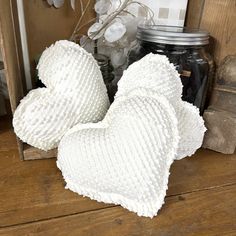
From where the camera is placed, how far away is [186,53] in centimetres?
42

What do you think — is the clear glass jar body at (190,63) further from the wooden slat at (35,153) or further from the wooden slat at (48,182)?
the wooden slat at (35,153)

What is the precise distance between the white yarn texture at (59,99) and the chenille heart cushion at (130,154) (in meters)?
0.03

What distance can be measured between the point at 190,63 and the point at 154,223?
0.79ft

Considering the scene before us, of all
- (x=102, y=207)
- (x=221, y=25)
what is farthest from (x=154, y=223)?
(x=221, y=25)

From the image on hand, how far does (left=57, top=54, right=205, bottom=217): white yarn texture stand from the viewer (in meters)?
0.30

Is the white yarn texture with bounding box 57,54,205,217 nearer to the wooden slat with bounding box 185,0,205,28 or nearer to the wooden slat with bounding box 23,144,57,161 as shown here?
the wooden slat with bounding box 23,144,57,161

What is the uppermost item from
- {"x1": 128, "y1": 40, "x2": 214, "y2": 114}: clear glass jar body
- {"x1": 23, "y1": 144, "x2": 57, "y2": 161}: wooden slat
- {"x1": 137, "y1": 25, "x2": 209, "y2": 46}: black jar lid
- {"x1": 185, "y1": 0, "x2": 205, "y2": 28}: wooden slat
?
{"x1": 185, "y1": 0, "x2": 205, "y2": 28}: wooden slat

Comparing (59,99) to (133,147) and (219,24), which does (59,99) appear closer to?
(133,147)

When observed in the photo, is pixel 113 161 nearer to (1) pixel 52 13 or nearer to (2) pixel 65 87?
(2) pixel 65 87

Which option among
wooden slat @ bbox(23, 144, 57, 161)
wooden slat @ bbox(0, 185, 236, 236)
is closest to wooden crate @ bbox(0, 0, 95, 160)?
wooden slat @ bbox(23, 144, 57, 161)

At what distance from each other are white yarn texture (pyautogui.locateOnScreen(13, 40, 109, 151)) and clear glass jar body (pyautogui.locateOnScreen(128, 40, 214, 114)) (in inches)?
4.4

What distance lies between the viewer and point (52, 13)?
48 centimetres

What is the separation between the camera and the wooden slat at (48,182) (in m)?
0.32

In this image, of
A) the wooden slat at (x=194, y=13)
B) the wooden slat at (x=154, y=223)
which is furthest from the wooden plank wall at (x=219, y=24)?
the wooden slat at (x=154, y=223)
